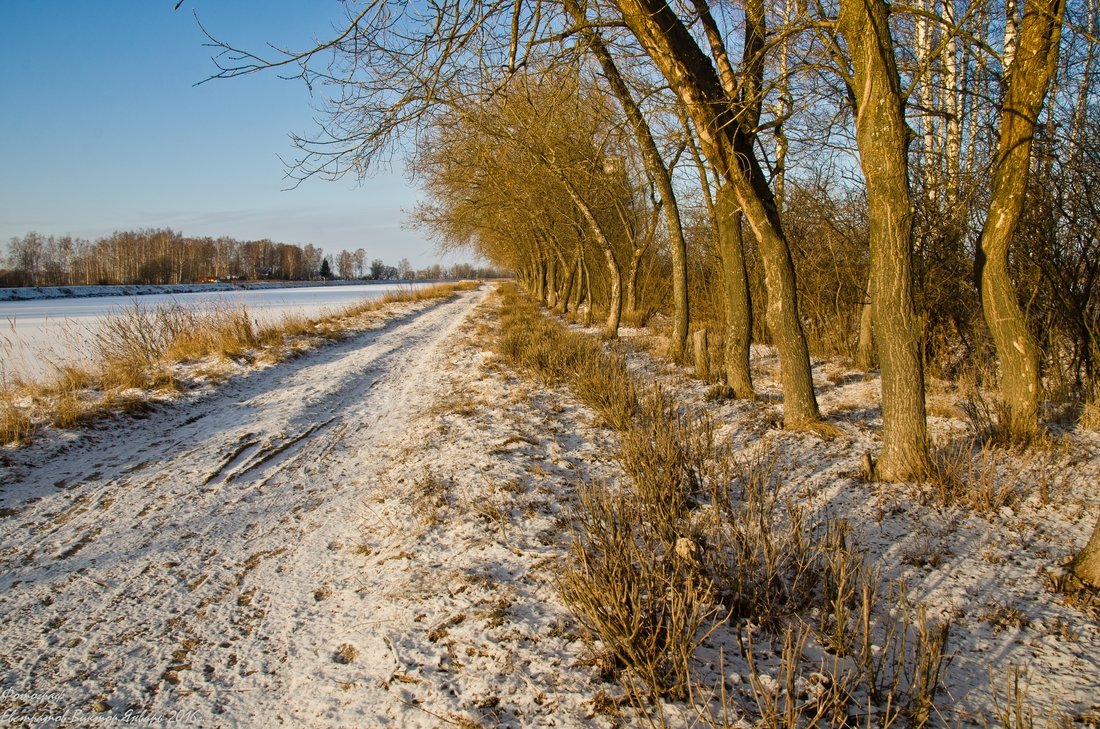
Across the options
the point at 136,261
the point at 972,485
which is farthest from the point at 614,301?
the point at 136,261

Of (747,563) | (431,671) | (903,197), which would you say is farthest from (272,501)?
(903,197)

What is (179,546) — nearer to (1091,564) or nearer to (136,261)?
(1091,564)

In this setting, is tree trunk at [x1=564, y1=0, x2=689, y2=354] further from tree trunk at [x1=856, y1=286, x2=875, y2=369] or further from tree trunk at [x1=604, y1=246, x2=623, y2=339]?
tree trunk at [x1=604, y1=246, x2=623, y2=339]

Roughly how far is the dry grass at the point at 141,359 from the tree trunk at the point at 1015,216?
9219 mm

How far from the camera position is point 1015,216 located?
15.5ft

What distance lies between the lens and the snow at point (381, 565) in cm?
216

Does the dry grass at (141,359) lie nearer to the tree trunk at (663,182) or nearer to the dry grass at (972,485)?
the tree trunk at (663,182)

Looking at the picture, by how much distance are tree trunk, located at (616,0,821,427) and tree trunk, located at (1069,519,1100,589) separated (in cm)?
273

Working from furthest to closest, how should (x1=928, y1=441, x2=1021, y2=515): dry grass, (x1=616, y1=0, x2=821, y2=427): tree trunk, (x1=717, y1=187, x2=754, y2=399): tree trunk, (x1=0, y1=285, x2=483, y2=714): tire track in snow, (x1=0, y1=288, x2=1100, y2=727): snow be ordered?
1. (x1=717, y1=187, x2=754, y2=399): tree trunk
2. (x1=616, y1=0, x2=821, y2=427): tree trunk
3. (x1=928, y1=441, x2=1021, y2=515): dry grass
4. (x1=0, y1=285, x2=483, y2=714): tire track in snow
5. (x1=0, y1=288, x2=1100, y2=727): snow

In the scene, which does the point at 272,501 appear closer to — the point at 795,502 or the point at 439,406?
the point at 439,406

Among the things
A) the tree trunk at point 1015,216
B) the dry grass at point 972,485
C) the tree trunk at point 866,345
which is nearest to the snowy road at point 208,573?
the dry grass at point 972,485

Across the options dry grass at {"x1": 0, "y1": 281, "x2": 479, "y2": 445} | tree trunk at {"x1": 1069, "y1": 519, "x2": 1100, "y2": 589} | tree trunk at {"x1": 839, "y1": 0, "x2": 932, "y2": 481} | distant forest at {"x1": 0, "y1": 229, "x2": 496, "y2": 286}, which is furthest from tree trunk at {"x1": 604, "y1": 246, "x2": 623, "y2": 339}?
distant forest at {"x1": 0, "y1": 229, "x2": 496, "y2": 286}

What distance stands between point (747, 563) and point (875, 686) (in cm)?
72

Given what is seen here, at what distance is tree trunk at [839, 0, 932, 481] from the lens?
12.1 feet
